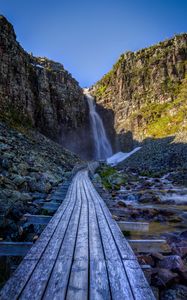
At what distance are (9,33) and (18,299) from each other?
38.2 metres

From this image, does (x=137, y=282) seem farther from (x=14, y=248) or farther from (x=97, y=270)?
(x=14, y=248)

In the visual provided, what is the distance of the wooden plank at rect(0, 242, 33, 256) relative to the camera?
12.5 feet

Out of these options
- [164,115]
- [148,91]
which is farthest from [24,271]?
[148,91]

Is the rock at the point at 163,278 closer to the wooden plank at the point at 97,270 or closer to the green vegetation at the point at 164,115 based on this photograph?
the wooden plank at the point at 97,270

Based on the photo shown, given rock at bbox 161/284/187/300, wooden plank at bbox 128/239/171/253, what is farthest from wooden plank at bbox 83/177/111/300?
rock at bbox 161/284/187/300

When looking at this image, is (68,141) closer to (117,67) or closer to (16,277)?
(117,67)

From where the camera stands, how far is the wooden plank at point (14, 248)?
3.81 m

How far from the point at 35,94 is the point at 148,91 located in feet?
81.9

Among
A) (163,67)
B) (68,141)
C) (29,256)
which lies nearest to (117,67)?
(163,67)

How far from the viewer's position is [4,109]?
29.5 m

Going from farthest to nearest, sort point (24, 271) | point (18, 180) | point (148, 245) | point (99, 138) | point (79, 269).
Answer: point (99, 138), point (18, 180), point (148, 245), point (79, 269), point (24, 271)

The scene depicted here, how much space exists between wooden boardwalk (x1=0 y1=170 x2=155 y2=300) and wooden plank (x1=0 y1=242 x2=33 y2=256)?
27 centimetres

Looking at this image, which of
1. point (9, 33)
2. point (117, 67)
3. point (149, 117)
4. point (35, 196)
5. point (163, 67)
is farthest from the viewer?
point (117, 67)

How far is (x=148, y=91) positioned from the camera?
50844 millimetres
